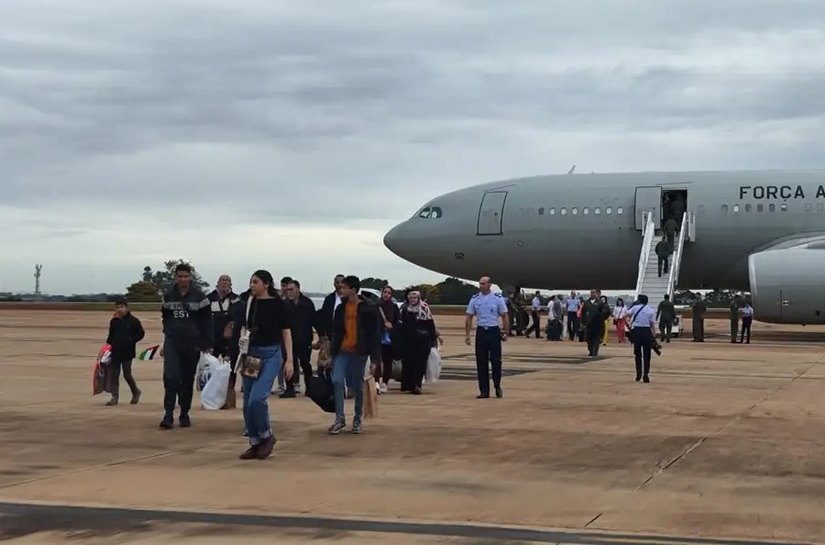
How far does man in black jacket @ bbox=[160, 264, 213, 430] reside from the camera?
1083 cm

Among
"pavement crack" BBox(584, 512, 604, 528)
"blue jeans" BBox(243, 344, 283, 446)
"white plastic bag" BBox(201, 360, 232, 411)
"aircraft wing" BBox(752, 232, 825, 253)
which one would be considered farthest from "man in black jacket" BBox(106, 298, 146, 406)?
"aircraft wing" BBox(752, 232, 825, 253)

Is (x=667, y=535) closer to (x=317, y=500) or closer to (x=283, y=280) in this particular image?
(x=317, y=500)

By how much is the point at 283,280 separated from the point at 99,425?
12.7ft

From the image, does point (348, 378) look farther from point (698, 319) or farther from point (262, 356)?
point (698, 319)

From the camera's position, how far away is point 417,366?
14.5 meters

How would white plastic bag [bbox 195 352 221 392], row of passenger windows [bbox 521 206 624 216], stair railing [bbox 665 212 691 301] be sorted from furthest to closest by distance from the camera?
row of passenger windows [bbox 521 206 624 216] < stair railing [bbox 665 212 691 301] < white plastic bag [bbox 195 352 221 392]

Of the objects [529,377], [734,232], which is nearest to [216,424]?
[529,377]

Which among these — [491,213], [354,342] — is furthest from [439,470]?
[491,213]

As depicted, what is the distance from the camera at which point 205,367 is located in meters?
12.5

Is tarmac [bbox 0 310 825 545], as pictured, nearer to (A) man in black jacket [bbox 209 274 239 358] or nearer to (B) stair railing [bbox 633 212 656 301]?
(A) man in black jacket [bbox 209 274 239 358]

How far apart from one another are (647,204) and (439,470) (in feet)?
79.8

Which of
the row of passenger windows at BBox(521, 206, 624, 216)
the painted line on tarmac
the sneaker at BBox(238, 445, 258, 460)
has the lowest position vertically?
the painted line on tarmac

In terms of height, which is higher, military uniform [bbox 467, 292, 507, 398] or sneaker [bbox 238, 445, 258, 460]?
military uniform [bbox 467, 292, 507, 398]

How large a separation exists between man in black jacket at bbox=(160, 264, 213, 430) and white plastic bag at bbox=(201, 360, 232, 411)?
4.01 ft
